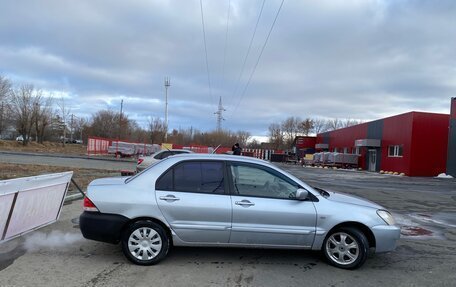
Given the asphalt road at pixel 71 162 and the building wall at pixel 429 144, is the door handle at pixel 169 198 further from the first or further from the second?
the building wall at pixel 429 144

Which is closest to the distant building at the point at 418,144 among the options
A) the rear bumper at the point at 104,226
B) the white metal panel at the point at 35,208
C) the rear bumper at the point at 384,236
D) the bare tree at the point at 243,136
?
the rear bumper at the point at 384,236

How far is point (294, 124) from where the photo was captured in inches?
4719

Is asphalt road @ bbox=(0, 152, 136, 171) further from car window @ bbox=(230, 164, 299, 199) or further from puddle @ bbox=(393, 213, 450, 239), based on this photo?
car window @ bbox=(230, 164, 299, 199)

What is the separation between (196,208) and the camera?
575 cm

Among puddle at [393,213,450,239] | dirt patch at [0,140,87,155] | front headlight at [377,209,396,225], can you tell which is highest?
front headlight at [377,209,396,225]

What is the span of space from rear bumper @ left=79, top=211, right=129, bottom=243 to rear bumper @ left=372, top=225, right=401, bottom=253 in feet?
11.6

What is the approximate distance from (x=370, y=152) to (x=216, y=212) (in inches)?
1690

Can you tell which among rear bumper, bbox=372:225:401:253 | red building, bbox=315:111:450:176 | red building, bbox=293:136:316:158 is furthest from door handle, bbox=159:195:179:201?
red building, bbox=293:136:316:158

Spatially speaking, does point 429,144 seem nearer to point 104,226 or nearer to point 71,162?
point 71,162

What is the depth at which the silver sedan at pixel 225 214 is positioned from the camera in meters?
5.74

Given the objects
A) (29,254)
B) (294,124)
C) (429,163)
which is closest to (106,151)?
(429,163)

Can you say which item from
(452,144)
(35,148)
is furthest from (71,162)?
(35,148)

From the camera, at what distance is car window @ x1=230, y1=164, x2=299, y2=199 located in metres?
5.95

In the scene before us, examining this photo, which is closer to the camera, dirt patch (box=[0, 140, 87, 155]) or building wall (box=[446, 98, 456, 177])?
building wall (box=[446, 98, 456, 177])
